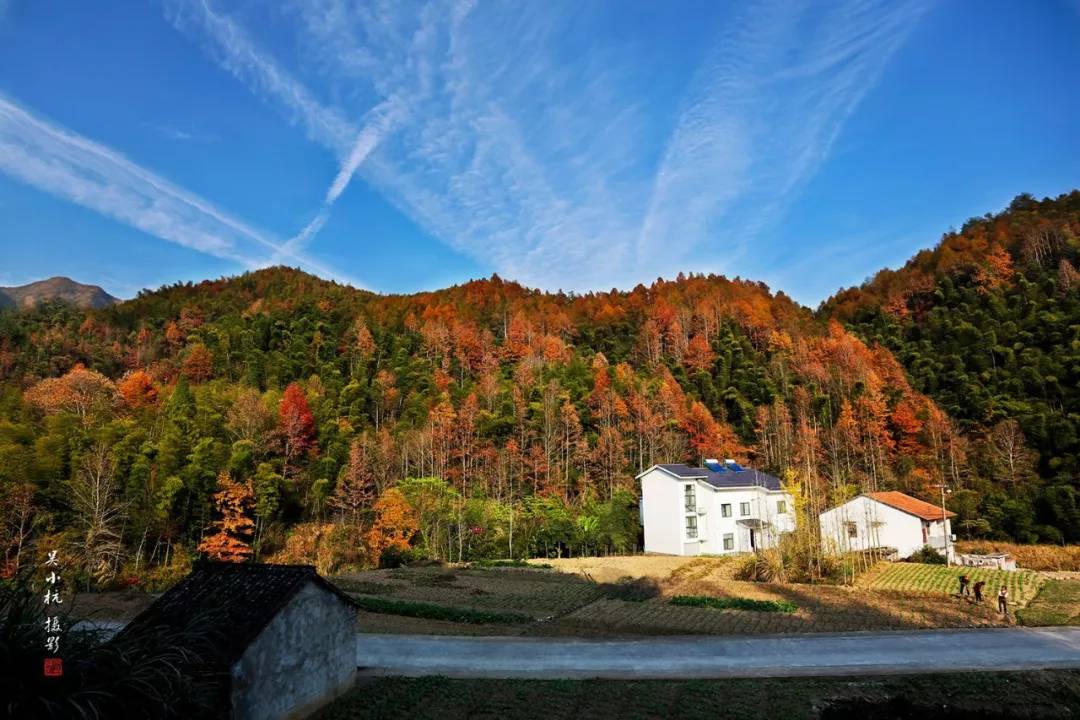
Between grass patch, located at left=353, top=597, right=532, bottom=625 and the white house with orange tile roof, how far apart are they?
2117 centimetres

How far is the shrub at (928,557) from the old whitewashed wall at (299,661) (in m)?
29.7

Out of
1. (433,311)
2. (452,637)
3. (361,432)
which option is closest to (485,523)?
(361,432)

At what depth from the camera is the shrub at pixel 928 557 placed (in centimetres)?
2997

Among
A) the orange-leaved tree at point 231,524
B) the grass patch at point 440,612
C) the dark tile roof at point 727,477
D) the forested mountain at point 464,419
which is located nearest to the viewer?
the grass patch at point 440,612

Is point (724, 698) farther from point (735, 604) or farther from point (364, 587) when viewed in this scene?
point (364, 587)

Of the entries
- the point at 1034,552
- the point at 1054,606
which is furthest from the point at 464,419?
the point at 1034,552

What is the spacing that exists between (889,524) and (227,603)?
112 feet

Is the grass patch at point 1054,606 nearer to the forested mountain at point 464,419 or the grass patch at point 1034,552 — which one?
the grass patch at point 1034,552

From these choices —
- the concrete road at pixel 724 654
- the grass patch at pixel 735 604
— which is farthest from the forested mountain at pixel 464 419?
A: the concrete road at pixel 724 654

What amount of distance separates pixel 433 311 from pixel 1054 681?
6620 cm

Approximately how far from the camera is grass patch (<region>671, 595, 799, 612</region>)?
1814cm

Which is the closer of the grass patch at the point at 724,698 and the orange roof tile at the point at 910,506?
the grass patch at the point at 724,698

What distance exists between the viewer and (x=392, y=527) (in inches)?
1243

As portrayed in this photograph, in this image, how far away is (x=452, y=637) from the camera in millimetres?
14781
